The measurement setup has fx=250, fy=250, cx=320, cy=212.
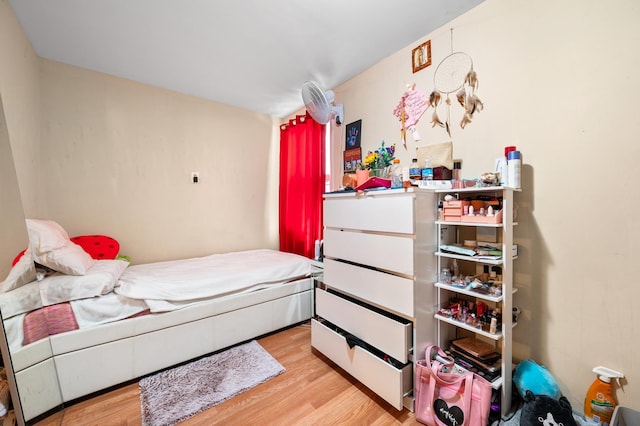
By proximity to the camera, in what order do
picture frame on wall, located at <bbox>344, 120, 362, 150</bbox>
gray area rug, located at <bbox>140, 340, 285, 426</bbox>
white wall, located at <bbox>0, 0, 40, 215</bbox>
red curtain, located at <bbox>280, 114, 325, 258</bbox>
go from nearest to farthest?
gray area rug, located at <bbox>140, 340, 285, 426</bbox>, white wall, located at <bbox>0, 0, 40, 215</bbox>, picture frame on wall, located at <bbox>344, 120, 362, 150</bbox>, red curtain, located at <bbox>280, 114, 325, 258</bbox>

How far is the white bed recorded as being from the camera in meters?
1.42

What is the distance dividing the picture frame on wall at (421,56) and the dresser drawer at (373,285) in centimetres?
162

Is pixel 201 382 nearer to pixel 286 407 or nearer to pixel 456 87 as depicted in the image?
pixel 286 407

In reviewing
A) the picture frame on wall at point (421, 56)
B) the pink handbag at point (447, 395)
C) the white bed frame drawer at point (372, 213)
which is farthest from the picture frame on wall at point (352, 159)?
the pink handbag at point (447, 395)

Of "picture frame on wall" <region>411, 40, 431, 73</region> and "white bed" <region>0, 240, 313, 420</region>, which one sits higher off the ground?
"picture frame on wall" <region>411, 40, 431, 73</region>

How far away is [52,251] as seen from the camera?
1.61 meters

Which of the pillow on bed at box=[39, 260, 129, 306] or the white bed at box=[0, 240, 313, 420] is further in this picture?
the pillow on bed at box=[39, 260, 129, 306]

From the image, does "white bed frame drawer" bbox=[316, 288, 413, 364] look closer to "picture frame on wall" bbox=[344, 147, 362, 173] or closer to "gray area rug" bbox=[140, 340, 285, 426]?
"gray area rug" bbox=[140, 340, 285, 426]

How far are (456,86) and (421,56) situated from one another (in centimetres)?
41

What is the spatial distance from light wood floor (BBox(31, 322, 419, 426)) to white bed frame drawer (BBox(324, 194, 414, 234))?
109 cm

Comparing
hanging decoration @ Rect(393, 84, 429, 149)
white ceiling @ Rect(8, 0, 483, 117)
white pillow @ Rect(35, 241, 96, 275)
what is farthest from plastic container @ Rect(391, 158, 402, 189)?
white pillow @ Rect(35, 241, 96, 275)

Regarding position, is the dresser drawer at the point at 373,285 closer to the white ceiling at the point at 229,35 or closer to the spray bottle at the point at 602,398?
the spray bottle at the point at 602,398

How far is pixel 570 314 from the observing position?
135 cm

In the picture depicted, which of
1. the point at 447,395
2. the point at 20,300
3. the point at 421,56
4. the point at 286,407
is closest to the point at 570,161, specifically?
the point at 421,56
